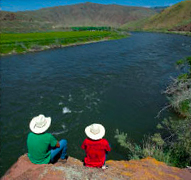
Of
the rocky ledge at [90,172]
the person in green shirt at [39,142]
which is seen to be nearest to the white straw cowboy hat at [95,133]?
the rocky ledge at [90,172]

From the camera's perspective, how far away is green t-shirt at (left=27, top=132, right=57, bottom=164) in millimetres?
4819

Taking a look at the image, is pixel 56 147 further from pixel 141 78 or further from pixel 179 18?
pixel 179 18

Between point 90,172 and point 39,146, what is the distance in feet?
5.70

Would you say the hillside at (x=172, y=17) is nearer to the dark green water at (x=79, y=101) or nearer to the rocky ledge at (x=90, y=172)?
the dark green water at (x=79, y=101)

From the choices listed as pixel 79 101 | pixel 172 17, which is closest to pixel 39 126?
pixel 79 101

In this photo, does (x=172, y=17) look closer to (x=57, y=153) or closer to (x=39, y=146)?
(x=57, y=153)

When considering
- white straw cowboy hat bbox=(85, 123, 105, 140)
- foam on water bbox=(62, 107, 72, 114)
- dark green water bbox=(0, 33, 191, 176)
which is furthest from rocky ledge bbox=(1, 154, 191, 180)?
foam on water bbox=(62, 107, 72, 114)

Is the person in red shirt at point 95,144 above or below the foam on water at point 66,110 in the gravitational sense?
above

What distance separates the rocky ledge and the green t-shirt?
203 mm

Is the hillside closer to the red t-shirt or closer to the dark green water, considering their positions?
the dark green water

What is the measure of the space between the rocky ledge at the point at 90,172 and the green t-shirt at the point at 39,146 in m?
0.20

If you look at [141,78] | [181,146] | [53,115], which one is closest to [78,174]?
[181,146]

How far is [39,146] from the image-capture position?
482 cm

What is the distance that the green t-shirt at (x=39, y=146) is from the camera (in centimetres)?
482
